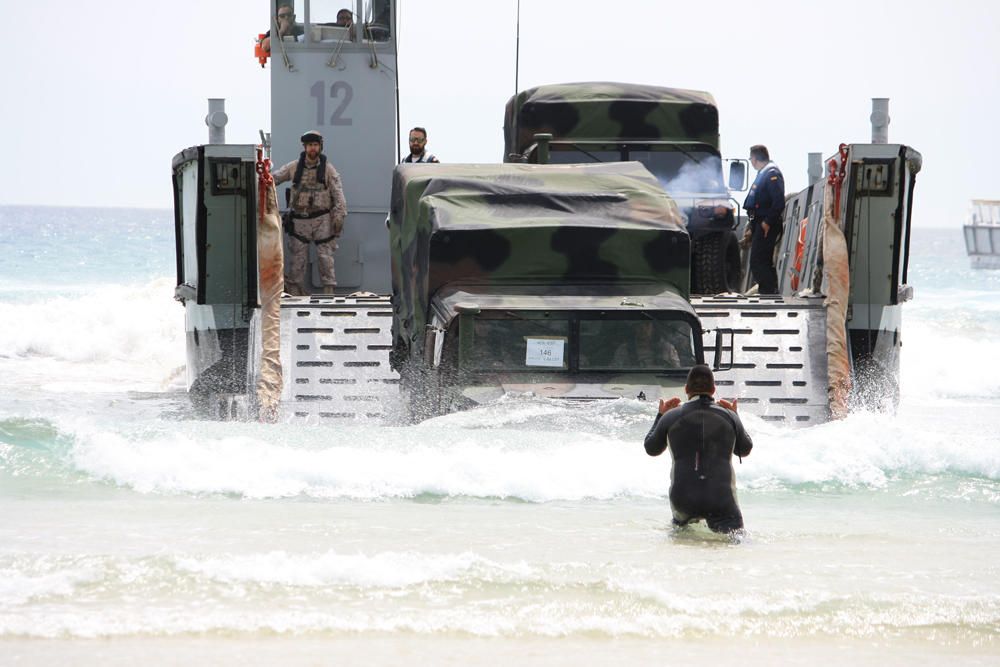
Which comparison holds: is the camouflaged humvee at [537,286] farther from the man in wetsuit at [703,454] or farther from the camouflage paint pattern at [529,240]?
the man in wetsuit at [703,454]

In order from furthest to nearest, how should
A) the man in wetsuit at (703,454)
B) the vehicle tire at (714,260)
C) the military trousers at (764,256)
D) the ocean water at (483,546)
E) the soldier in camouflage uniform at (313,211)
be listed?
the vehicle tire at (714,260)
the military trousers at (764,256)
the soldier in camouflage uniform at (313,211)
the man in wetsuit at (703,454)
the ocean water at (483,546)

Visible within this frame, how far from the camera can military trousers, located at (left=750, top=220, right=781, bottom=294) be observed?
14.5 metres

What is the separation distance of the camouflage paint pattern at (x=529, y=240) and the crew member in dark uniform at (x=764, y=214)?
2862 mm

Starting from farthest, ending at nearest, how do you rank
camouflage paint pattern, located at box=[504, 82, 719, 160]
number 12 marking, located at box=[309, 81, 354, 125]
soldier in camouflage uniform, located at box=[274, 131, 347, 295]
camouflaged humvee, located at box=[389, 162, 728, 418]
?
number 12 marking, located at box=[309, 81, 354, 125], camouflage paint pattern, located at box=[504, 82, 719, 160], soldier in camouflage uniform, located at box=[274, 131, 347, 295], camouflaged humvee, located at box=[389, 162, 728, 418]

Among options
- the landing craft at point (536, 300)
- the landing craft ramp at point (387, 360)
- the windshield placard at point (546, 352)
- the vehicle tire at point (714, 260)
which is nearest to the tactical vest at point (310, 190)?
the landing craft at point (536, 300)

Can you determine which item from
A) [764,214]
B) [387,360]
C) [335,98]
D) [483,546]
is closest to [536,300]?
[387,360]

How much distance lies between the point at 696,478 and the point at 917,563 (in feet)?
3.84

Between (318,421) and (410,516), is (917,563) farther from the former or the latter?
(318,421)

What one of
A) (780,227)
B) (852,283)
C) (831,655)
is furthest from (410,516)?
(780,227)

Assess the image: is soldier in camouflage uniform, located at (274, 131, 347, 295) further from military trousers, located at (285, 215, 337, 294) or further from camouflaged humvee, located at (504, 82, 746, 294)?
camouflaged humvee, located at (504, 82, 746, 294)

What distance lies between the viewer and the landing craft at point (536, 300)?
1040 centimetres

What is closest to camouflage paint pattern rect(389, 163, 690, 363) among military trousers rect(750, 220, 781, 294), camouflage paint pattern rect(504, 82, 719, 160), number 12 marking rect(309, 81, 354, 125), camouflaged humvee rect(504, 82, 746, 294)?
military trousers rect(750, 220, 781, 294)

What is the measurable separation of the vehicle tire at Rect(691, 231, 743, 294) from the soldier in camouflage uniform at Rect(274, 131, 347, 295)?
3.34m

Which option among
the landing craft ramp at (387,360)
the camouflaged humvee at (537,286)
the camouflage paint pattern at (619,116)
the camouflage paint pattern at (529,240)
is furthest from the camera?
the camouflage paint pattern at (619,116)
